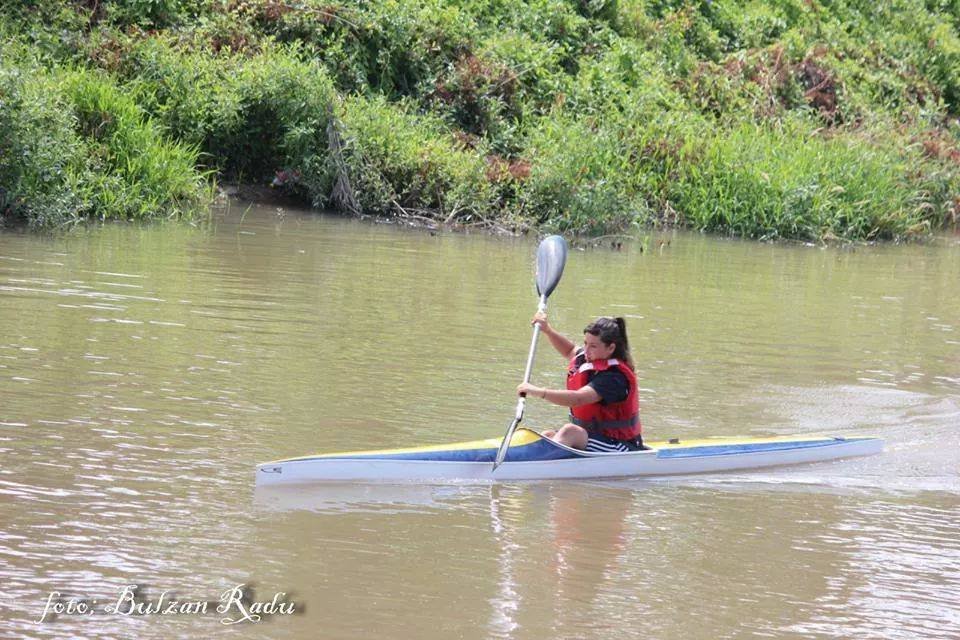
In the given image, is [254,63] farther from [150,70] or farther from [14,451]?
[14,451]

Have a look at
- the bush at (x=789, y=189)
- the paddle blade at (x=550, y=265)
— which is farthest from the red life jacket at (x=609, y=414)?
the bush at (x=789, y=189)

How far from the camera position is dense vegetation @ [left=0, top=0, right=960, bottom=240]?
50.6 ft

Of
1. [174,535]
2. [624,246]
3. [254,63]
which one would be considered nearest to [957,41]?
[624,246]

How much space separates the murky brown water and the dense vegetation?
7.98ft

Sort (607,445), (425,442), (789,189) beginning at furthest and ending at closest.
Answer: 1. (789,189)
2. (425,442)
3. (607,445)

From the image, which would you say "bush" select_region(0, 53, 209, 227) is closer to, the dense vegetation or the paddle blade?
the dense vegetation

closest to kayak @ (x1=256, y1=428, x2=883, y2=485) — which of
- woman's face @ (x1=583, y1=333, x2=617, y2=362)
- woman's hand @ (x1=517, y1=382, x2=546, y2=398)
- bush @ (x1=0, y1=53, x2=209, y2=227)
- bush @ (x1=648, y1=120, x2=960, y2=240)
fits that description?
woman's hand @ (x1=517, y1=382, x2=546, y2=398)

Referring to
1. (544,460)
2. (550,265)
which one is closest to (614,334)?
(544,460)

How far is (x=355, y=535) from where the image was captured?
543 cm

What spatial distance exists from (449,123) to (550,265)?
11.4 m

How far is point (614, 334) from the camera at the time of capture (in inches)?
263

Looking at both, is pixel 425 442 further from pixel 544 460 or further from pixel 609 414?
pixel 609 414

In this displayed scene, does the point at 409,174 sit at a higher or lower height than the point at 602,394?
higher

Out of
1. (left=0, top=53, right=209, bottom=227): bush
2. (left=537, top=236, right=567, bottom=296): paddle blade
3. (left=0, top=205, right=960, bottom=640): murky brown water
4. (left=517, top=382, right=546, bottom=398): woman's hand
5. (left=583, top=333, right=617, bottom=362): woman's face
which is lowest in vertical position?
(left=0, top=205, right=960, bottom=640): murky brown water
